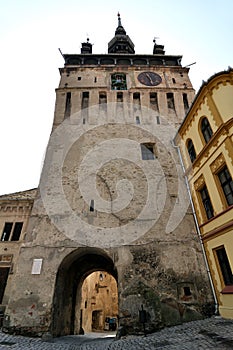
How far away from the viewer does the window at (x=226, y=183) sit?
28.4 ft

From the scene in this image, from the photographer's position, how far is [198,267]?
32.7ft

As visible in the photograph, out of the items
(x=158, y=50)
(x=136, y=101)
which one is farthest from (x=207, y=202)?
(x=158, y=50)

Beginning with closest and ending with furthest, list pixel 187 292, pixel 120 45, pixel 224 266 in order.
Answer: pixel 224 266 → pixel 187 292 → pixel 120 45

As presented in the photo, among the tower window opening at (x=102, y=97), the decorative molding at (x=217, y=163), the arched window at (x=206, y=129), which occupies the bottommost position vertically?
the decorative molding at (x=217, y=163)

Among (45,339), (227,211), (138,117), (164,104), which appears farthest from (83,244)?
(164,104)

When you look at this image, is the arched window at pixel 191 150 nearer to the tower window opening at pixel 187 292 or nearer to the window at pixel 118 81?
the tower window opening at pixel 187 292

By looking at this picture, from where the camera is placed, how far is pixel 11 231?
13.3 meters

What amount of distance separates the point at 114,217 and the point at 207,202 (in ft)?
15.6

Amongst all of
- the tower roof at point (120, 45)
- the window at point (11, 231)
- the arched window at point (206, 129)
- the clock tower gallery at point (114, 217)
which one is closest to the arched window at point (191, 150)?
the arched window at point (206, 129)

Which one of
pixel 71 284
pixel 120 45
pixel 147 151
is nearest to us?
pixel 71 284

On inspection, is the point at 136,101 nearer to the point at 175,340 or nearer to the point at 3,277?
the point at 3,277

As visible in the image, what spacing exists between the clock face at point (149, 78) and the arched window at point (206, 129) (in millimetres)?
10012

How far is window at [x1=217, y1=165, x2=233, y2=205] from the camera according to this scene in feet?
28.4

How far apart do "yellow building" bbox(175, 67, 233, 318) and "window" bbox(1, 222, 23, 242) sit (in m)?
10.7
